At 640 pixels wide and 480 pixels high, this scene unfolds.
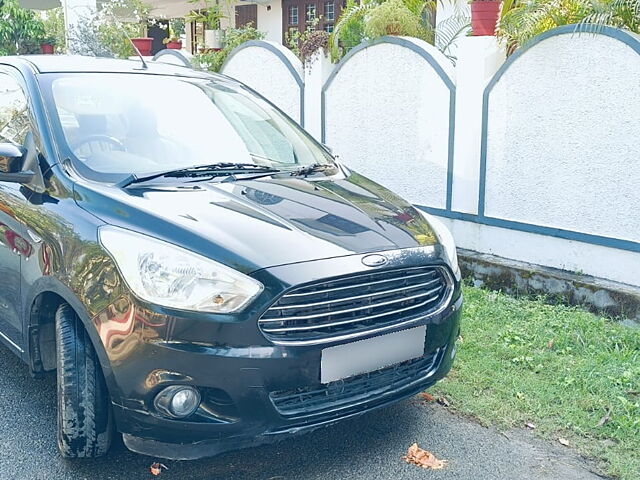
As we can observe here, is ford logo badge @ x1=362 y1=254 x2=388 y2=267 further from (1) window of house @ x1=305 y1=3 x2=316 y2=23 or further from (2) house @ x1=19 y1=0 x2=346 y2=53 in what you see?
(1) window of house @ x1=305 y1=3 x2=316 y2=23

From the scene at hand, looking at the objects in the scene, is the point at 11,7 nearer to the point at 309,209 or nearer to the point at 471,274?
the point at 471,274

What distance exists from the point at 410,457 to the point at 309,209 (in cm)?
122

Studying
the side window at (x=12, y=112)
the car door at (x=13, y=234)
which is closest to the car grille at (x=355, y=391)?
the car door at (x=13, y=234)

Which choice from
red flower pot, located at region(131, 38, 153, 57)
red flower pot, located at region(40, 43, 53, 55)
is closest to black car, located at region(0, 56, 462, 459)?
red flower pot, located at region(131, 38, 153, 57)

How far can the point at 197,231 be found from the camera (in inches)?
114

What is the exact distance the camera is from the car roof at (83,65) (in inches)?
155

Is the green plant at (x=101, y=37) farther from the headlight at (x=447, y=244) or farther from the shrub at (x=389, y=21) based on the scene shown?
the headlight at (x=447, y=244)

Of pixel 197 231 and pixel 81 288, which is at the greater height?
pixel 197 231

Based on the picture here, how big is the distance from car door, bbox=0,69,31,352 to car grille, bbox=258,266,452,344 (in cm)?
136

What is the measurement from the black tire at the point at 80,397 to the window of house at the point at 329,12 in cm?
1132

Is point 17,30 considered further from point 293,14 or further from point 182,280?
point 182,280

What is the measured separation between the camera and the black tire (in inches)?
118

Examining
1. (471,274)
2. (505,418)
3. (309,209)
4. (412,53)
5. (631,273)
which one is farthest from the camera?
(412,53)

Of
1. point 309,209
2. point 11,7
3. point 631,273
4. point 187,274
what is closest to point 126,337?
point 187,274
